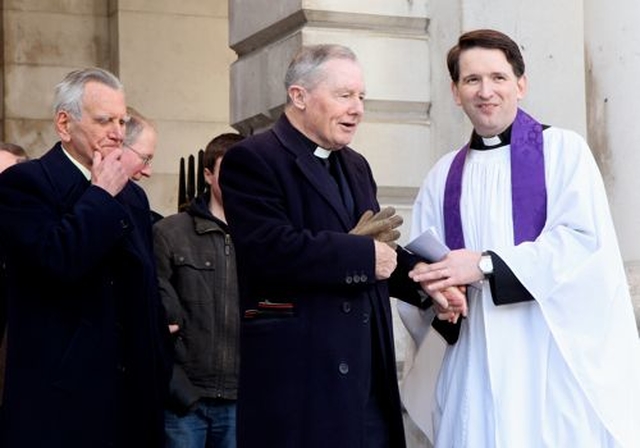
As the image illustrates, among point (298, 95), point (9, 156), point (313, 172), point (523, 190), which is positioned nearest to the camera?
point (313, 172)

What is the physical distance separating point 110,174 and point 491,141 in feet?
4.79

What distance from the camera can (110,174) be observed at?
6.50 metres

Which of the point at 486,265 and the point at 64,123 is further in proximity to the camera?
the point at 64,123

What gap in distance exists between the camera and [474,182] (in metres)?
6.80

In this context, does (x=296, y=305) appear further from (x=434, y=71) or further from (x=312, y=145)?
(x=434, y=71)

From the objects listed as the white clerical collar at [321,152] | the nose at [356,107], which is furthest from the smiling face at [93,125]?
the nose at [356,107]

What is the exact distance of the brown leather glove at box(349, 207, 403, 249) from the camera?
20.8 ft

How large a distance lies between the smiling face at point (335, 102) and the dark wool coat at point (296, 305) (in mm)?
152

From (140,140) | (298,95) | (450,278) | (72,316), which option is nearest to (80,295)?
(72,316)

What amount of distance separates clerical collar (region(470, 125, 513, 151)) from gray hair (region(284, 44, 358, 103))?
666mm

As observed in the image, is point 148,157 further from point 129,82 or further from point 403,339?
point 129,82

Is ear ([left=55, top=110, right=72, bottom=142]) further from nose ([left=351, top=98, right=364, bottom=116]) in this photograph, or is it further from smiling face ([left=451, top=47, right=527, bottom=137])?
smiling face ([left=451, top=47, right=527, bottom=137])

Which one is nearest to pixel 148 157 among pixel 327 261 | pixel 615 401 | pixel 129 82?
pixel 327 261

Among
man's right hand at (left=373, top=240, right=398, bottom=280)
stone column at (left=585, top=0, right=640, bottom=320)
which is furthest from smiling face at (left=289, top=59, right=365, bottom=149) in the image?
stone column at (left=585, top=0, right=640, bottom=320)
